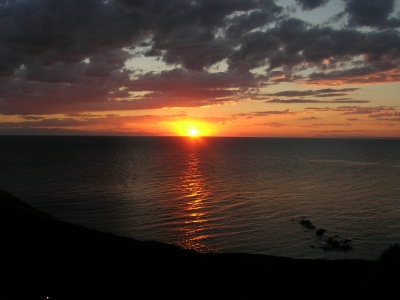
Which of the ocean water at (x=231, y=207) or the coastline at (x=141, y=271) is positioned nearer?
the coastline at (x=141, y=271)

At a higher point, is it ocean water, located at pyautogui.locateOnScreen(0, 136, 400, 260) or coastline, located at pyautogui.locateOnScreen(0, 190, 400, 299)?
coastline, located at pyautogui.locateOnScreen(0, 190, 400, 299)

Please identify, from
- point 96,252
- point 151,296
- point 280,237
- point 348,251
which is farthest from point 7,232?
point 348,251

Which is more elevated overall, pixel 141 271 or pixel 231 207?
pixel 141 271

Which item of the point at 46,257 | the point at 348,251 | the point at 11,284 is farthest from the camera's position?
the point at 348,251

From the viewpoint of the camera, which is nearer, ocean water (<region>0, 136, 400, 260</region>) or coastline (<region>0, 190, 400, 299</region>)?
coastline (<region>0, 190, 400, 299</region>)

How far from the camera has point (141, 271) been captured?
73.5 ft

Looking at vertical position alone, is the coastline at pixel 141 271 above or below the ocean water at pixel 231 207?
above

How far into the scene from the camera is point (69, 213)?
48594 mm

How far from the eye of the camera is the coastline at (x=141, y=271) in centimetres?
1895

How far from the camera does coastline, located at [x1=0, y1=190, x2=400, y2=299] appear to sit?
1895 centimetres

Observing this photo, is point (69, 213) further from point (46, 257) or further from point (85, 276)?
point (85, 276)

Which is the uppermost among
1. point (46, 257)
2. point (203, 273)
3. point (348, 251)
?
point (46, 257)

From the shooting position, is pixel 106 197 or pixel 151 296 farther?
pixel 106 197

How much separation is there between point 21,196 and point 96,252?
4242 centimetres
